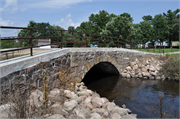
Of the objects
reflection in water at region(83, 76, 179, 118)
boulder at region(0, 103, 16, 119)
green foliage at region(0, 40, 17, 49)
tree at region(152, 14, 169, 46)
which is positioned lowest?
reflection in water at region(83, 76, 179, 118)

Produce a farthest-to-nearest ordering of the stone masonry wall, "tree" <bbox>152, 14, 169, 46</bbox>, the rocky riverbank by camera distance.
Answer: "tree" <bbox>152, 14, 169, 46</bbox> < the stone masonry wall < the rocky riverbank

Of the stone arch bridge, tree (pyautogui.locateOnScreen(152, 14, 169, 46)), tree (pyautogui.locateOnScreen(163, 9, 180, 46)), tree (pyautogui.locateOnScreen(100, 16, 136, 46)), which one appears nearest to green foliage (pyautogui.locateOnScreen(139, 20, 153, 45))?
tree (pyautogui.locateOnScreen(152, 14, 169, 46))

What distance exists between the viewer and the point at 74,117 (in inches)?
136

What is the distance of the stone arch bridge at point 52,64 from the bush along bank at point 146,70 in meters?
1.56

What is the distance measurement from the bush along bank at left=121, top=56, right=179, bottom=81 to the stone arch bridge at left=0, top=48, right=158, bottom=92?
5.10 feet

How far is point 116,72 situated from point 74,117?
948 cm

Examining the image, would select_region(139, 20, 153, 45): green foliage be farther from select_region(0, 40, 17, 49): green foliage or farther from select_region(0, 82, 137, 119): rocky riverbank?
select_region(0, 82, 137, 119): rocky riverbank

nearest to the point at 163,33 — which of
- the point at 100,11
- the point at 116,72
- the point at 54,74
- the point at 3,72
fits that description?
the point at 100,11

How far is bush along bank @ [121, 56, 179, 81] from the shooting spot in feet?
36.8

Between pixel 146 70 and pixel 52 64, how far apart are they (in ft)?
30.7

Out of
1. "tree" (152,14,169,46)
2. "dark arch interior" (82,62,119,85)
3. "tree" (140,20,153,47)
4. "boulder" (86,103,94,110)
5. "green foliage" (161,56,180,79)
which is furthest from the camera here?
"tree" (140,20,153,47)

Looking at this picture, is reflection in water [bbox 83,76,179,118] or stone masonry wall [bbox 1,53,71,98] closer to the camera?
stone masonry wall [bbox 1,53,71,98]

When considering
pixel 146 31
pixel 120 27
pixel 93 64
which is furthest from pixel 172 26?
pixel 93 64

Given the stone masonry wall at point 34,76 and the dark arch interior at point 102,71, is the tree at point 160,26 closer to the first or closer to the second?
the dark arch interior at point 102,71
